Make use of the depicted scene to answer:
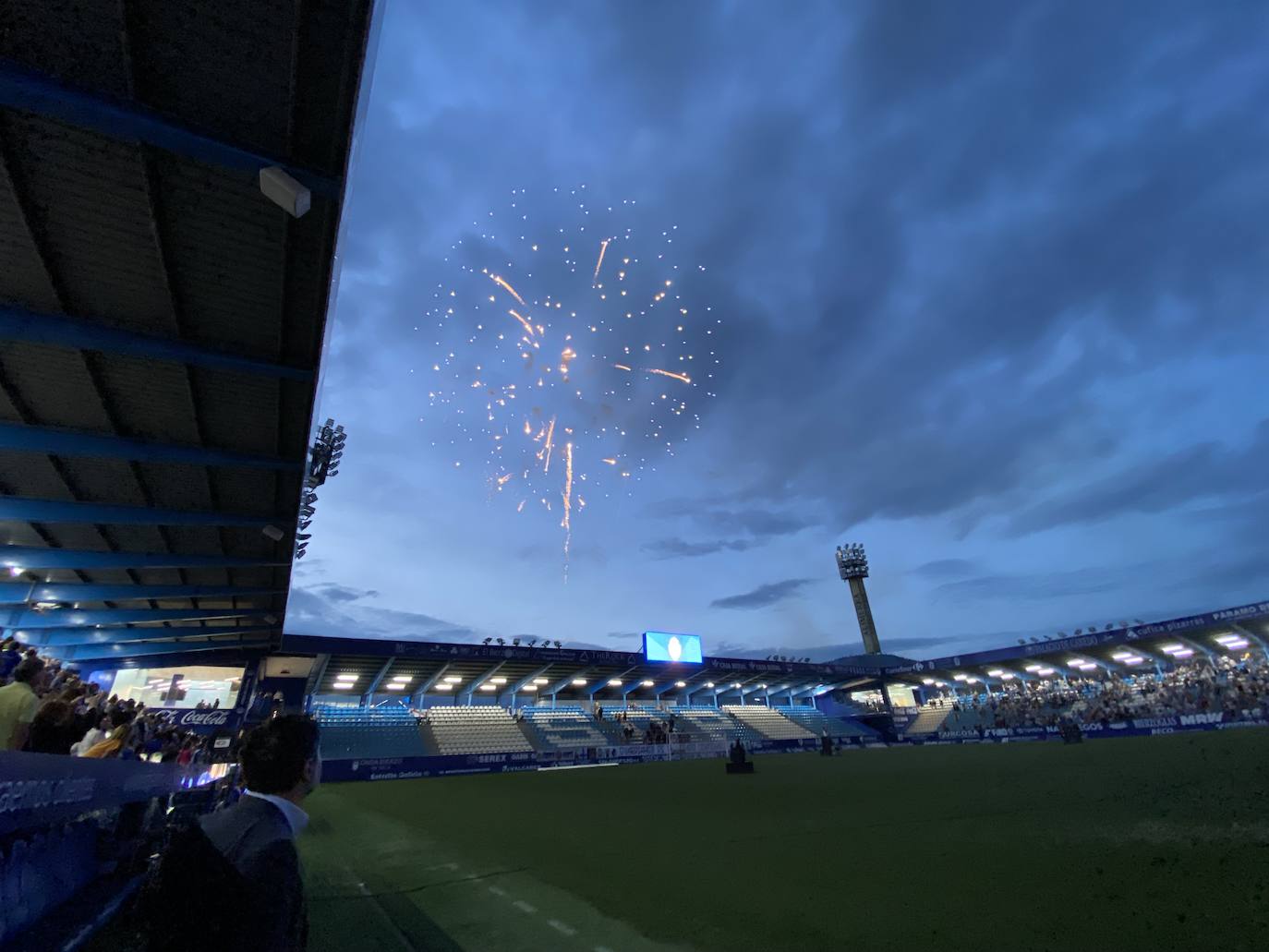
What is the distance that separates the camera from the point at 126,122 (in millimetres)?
5539

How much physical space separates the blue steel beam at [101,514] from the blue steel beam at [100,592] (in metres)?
7.10

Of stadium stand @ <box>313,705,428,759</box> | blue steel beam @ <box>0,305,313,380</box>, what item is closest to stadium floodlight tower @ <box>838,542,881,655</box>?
stadium stand @ <box>313,705,428,759</box>

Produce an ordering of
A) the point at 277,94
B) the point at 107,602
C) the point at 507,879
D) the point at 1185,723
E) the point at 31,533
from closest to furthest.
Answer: the point at 277,94 → the point at 507,879 → the point at 31,533 → the point at 107,602 → the point at 1185,723

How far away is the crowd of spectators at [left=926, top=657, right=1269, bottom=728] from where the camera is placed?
28781mm

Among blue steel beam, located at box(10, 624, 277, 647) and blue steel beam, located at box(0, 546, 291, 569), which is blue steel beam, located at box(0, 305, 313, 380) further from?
blue steel beam, located at box(10, 624, 277, 647)

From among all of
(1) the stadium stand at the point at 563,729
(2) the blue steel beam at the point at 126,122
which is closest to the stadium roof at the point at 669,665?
(1) the stadium stand at the point at 563,729

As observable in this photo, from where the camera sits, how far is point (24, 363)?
9.16m

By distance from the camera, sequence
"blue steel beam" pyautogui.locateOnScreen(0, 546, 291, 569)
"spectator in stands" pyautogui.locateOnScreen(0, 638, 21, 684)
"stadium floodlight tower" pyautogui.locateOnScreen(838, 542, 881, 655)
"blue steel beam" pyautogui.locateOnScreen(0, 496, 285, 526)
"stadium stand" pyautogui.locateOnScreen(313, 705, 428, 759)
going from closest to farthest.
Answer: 1. "spectator in stands" pyautogui.locateOnScreen(0, 638, 21, 684)
2. "blue steel beam" pyautogui.locateOnScreen(0, 496, 285, 526)
3. "blue steel beam" pyautogui.locateOnScreen(0, 546, 291, 569)
4. "stadium stand" pyautogui.locateOnScreen(313, 705, 428, 759)
5. "stadium floodlight tower" pyautogui.locateOnScreen(838, 542, 881, 655)

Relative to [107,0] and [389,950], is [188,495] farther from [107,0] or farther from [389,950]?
[389,950]

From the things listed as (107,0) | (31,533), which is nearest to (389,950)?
(107,0)

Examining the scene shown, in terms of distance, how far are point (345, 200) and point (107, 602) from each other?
27548 millimetres

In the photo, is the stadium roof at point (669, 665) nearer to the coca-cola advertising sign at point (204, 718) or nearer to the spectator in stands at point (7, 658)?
the coca-cola advertising sign at point (204, 718)

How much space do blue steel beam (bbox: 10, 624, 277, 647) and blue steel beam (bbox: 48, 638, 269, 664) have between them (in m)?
1.44

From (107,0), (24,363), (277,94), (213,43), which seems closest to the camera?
(107,0)
